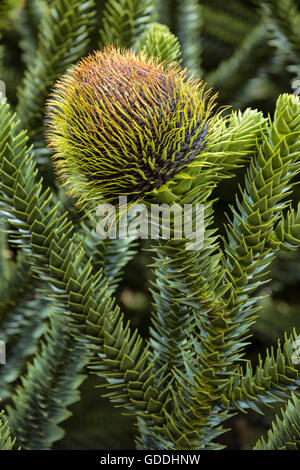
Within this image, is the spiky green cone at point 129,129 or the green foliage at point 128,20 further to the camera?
the green foliage at point 128,20

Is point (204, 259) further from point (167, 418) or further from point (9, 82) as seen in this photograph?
point (9, 82)

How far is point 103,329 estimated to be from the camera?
29.0 inches

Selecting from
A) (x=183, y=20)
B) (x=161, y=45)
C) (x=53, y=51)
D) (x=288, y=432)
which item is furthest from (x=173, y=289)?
(x=183, y=20)

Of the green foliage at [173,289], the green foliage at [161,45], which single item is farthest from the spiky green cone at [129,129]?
the green foliage at [161,45]

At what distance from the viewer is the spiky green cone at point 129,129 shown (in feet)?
1.98

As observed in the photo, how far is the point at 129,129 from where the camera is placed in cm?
59

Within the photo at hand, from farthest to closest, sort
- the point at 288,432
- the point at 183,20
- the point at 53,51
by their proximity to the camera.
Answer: the point at 183,20 → the point at 53,51 → the point at 288,432

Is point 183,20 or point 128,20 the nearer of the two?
point 128,20

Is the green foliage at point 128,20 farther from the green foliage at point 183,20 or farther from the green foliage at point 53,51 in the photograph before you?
the green foliage at point 183,20

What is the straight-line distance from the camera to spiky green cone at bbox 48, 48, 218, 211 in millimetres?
604

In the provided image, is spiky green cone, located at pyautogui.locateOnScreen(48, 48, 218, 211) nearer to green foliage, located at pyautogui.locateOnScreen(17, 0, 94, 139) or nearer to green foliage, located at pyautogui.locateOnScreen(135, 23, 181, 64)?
green foliage, located at pyautogui.locateOnScreen(135, 23, 181, 64)

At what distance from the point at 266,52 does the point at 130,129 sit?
0.96 metres

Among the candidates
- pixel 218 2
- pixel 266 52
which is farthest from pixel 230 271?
pixel 218 2

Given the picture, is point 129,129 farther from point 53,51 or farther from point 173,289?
point 53,51
